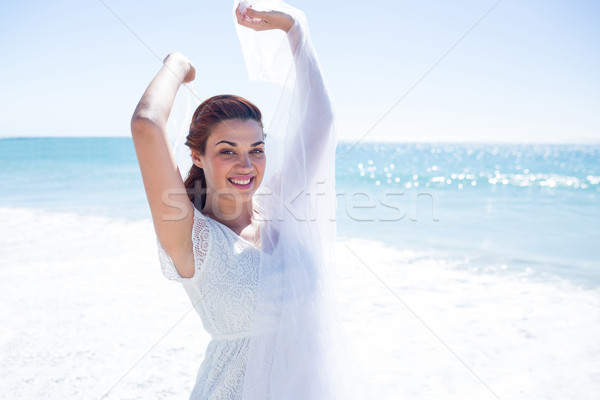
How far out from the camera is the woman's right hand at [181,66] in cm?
208

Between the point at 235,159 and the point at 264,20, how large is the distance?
0.62 meters

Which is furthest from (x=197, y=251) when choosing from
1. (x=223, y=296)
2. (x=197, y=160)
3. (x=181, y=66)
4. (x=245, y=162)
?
(x=181, y=66)

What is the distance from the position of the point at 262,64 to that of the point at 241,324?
1172mm

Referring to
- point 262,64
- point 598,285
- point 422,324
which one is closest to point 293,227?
point 262,64

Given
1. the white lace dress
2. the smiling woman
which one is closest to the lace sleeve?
the white lace dress

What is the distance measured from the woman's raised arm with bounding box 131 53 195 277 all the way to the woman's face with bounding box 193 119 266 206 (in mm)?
296

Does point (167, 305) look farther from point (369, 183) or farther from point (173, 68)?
point (369, 183)

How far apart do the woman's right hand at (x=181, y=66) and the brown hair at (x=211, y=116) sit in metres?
0.15

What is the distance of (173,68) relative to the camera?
6.81ft

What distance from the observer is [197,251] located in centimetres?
192

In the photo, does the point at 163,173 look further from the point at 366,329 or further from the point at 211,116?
the point at 366,329

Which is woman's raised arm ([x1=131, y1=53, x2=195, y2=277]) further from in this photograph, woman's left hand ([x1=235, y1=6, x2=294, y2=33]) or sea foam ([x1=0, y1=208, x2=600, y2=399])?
sea foam ([x1=0, y1=208, x2=600, y2=399])

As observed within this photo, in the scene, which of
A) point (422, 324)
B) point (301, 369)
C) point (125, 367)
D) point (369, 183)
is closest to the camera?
point (301, 369)

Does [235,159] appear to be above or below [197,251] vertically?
above
